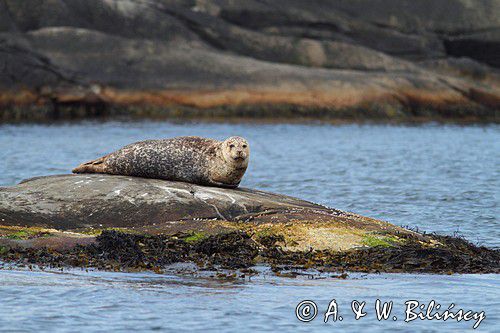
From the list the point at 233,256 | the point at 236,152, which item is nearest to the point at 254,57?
the point at 236,152

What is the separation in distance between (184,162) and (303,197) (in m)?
7.48

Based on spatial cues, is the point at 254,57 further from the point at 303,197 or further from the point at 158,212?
the point at 158,212

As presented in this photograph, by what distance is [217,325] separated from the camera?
31.8 ft

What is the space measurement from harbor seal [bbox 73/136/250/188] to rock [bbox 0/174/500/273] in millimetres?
342

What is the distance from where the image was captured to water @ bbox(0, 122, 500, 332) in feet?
32.7

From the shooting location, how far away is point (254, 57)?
48031mm
